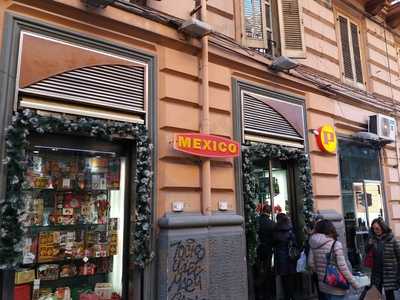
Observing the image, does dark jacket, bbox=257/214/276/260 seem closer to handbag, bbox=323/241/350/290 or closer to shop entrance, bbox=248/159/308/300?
shop entrance, bbox=248/159/308/300

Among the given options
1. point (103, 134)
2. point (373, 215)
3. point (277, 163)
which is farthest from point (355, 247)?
point (103, 134)

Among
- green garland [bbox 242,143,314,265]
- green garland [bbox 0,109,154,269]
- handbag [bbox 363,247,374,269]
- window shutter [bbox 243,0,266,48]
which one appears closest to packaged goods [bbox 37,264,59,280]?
green garland [bbox 0,109,154,269]

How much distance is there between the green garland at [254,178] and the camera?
6.17 meters

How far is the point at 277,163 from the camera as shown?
24.0 feet

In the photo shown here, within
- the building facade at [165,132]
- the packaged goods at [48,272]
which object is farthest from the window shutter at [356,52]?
the packaged goods at [48,272]

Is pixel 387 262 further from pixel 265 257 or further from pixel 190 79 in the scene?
pixel 190 79

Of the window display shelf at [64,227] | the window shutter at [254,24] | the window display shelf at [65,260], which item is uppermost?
the window shutter at [254,24]

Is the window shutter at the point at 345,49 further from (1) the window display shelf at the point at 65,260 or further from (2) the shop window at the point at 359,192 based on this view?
(1) the window display shelf at the point at 65,260

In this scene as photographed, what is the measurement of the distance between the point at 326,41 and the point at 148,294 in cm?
691

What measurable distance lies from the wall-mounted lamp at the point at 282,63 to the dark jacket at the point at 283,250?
9.48ft

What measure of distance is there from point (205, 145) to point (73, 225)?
6.90ft

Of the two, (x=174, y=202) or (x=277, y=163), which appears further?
(x=277, y=163)

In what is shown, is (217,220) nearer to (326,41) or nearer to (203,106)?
(203,106)

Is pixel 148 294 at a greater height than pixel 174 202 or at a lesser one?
lesser
